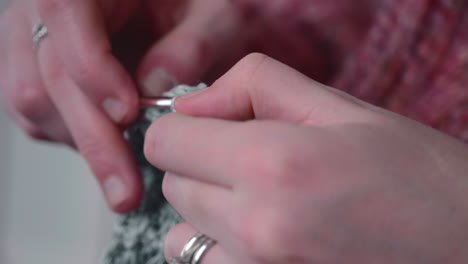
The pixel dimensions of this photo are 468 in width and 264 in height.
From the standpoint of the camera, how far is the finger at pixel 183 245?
0.60 feet

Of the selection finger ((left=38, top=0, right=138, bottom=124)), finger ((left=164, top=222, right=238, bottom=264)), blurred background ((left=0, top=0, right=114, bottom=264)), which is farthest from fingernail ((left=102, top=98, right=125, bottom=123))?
blurred background ((left=0, top=0, right=114, bottom=264))

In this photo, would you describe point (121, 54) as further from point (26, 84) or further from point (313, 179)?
point (313, 179)

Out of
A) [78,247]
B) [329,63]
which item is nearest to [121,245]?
[329,63]

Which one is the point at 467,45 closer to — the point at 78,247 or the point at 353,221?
the point at 353,221

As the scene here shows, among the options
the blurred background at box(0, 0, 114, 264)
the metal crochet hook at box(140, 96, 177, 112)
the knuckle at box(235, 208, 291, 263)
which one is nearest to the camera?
the knuckle at box(235, 208, 291, 263)

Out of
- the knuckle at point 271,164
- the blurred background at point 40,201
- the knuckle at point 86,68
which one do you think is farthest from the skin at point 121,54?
the blurred background at point 40,201

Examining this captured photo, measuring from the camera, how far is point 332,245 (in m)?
0.15

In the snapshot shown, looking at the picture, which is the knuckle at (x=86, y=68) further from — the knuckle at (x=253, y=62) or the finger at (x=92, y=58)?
the knuckle at (x=253, y=62)

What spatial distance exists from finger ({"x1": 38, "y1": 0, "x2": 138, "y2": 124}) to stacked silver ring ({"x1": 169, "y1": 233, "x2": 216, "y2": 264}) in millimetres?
110

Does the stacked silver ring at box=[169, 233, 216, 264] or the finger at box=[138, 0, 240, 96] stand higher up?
the finger at box=[138, 0, 240, 96]

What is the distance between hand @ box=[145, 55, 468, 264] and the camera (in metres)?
0.15

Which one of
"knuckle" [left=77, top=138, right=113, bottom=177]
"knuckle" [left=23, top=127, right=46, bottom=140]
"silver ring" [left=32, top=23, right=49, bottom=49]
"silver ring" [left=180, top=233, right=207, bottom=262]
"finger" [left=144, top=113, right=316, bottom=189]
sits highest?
"finger" [left=144, top=113, right=316, bottom=189]

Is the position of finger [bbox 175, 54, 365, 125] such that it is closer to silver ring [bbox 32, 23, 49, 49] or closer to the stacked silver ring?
the stacked silver ring

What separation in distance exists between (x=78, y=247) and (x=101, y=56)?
458mm
